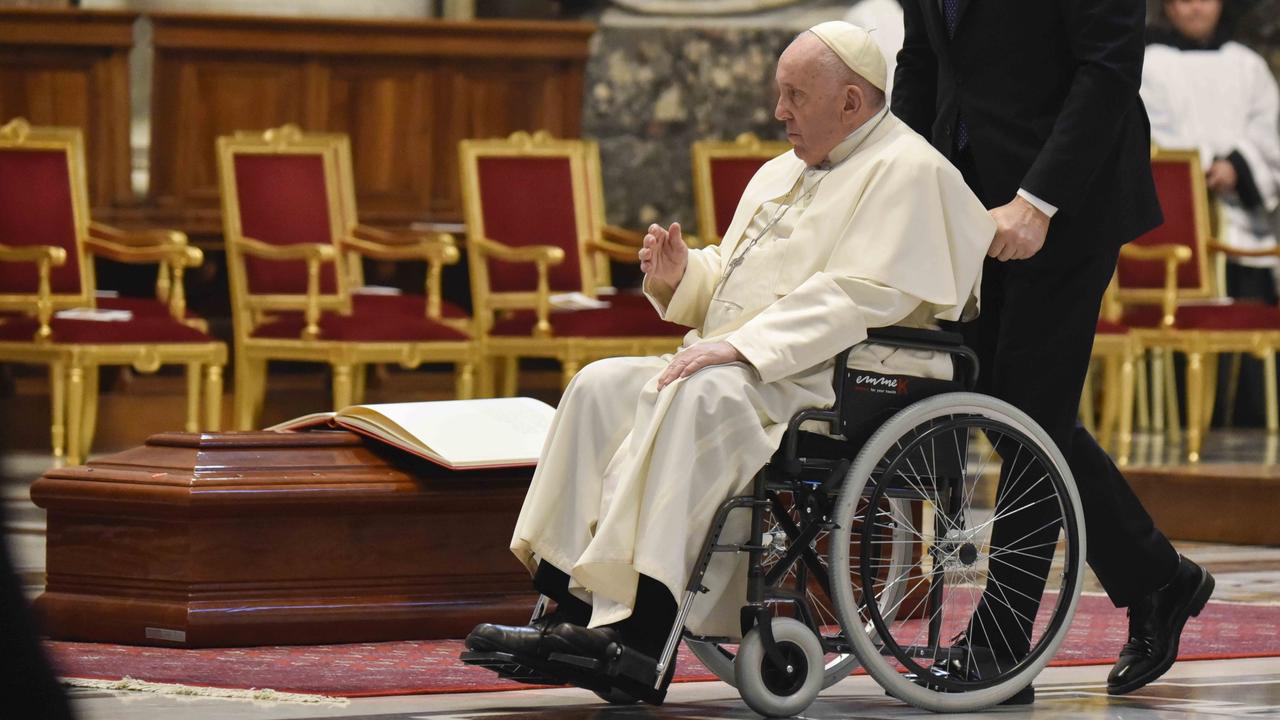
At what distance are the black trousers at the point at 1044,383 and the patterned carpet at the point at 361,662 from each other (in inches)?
18.0

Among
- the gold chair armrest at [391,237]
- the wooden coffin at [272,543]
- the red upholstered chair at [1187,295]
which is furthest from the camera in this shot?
the red upholstered chair at [1187,295]

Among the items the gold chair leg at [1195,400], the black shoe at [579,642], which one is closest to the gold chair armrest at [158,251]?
the gold chair leg at [1195,400]

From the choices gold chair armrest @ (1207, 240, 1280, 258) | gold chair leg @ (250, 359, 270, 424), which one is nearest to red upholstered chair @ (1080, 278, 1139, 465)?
gold chair armrest @ (1207, 240, 1280, 258)

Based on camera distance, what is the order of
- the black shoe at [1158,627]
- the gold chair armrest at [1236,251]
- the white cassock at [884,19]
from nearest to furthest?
the black shoe at [1158,627], the gold chair armrest at [1236,251], the white cassock at [884,19]

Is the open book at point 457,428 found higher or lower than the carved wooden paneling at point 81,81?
lower

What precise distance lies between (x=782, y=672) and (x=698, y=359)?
414 millimetres

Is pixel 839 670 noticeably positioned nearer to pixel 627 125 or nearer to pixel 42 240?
pixel 42 240

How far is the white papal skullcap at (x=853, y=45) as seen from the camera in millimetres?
2584

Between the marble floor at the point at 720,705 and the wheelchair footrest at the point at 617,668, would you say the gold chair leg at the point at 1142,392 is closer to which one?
the marble floor at the point at 720,705

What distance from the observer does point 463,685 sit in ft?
8.95

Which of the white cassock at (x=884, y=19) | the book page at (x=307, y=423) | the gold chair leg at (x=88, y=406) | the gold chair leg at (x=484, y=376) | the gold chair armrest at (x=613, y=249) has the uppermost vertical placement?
the white cassock at (x=884, y=19)

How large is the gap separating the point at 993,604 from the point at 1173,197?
200 inches

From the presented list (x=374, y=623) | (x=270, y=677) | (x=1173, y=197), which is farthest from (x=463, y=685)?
(x=1173, y=197)

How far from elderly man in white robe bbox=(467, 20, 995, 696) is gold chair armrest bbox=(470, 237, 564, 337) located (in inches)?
145
